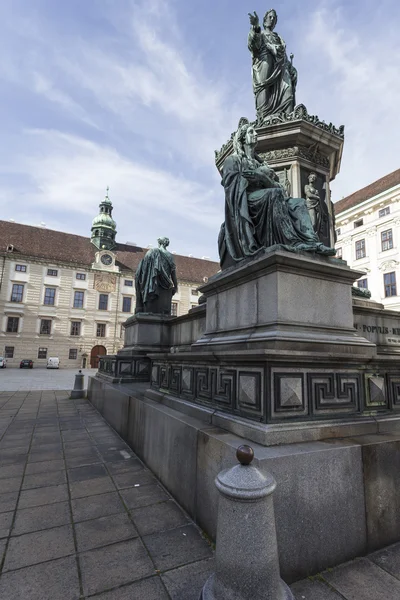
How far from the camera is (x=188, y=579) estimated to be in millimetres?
2049

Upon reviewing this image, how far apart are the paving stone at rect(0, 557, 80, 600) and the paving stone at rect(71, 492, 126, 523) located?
65 centimetres

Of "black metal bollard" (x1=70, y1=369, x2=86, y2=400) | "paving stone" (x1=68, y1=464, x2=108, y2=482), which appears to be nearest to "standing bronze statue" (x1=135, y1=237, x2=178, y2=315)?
"black metal bollard" (x1=70, y1=369, x2=86, y2=400)

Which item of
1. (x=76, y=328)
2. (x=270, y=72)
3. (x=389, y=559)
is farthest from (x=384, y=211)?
(x=76, y=328)

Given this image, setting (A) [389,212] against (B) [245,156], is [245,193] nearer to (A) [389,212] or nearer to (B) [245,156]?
(B) [245,156]

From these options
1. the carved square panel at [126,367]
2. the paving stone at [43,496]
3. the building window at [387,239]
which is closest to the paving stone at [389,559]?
the paving stone at [43,496]

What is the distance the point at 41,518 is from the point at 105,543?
802mm

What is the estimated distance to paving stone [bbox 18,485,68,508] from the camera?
314 cm

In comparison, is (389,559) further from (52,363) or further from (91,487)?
(52,363)

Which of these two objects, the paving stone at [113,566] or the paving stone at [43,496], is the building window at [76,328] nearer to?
the paving stone at [43,496]

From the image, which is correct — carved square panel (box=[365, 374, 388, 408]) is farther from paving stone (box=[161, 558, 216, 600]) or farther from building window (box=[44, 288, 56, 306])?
building window (box=[44, 288, 56, 306])

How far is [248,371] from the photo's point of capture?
2760 millimetres

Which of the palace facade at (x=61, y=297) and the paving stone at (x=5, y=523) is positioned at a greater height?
the palace facade at (x=61, y=297)

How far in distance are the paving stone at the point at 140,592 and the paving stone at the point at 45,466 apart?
8.21ft

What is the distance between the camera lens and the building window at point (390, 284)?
28.0 metres
